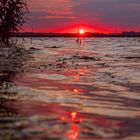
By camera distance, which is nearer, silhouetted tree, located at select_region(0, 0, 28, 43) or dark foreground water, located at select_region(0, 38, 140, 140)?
dark foreground water, located at select_region(0, 38, 140, 140)

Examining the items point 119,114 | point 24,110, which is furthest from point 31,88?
point 119,114

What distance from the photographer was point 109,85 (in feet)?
49.3

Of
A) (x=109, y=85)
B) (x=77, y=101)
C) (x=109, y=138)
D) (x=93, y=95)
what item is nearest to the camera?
(x=109, y=138)

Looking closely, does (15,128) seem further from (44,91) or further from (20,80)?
(20,80)

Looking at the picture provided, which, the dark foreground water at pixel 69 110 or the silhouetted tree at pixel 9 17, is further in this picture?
the silhouetted tree at pixel 9 17

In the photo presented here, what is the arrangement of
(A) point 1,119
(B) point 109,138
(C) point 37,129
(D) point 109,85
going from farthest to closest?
1. (D) point 109,85
2. (A) point 1,119
3. (C) point 37,129
4. (B) point 109,138

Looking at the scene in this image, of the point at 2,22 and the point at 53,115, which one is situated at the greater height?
the point at 2,22

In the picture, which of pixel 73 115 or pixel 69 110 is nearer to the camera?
pixel 73 115

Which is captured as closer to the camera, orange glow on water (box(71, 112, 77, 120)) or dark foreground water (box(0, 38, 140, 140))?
dark foreground water (box(0, 38, 140, 140))

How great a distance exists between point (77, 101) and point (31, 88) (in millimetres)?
2856

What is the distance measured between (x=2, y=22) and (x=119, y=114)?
10518mm

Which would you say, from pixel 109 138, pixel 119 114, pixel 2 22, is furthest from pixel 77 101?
pixel 2 22

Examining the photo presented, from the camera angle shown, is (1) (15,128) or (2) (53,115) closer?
(1) (15,128)

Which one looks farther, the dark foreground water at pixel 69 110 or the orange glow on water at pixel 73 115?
the orange glow on water at pixel 73 115
